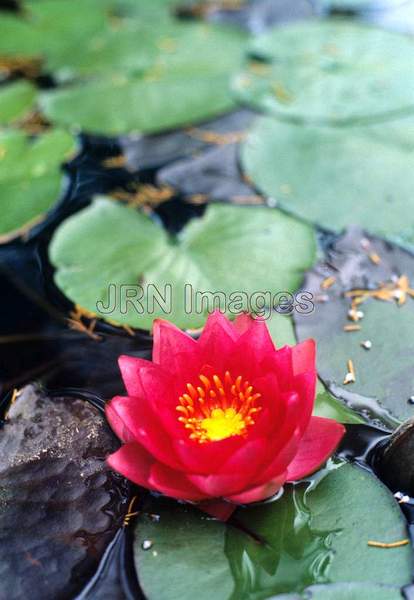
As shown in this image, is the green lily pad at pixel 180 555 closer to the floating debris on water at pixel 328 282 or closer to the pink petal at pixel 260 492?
the pink petal at pixel 260 492

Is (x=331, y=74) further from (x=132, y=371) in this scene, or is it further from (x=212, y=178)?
(x=132, y=371)

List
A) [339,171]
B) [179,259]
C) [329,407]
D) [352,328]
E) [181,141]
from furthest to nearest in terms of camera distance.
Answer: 1. [181,141]
2. [339,171]
3. [179,259]
4. [352,328]
5. [329,407]

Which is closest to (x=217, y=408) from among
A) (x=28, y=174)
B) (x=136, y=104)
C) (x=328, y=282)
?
(x=328, y=282)

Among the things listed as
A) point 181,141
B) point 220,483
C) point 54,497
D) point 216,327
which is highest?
point 216,327

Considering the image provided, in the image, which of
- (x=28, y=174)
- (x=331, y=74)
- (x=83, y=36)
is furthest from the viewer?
(x=83, y=36)

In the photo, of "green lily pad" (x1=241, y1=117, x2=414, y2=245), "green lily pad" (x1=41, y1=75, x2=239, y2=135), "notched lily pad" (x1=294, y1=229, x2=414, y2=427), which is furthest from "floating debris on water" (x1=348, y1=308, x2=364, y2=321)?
"green lily pad" (x1=41, y1=75, x2=239, y2=135)

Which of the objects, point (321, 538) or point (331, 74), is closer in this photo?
point (321, 538)

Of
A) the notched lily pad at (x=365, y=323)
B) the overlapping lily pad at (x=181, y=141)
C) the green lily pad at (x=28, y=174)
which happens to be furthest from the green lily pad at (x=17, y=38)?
the notched lily pad at (x=365, y=323)

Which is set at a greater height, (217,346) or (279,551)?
(217,346)
